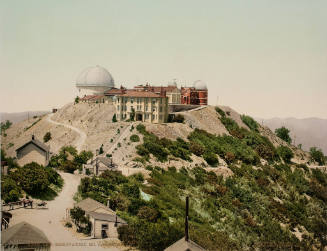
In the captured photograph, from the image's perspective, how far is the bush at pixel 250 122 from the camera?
105431 mm

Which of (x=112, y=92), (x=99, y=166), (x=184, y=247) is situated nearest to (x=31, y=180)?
(x=99, y=166)

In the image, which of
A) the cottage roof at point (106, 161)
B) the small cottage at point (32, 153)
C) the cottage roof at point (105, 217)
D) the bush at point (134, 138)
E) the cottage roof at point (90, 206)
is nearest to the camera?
the cottage roof at point (105, 217)

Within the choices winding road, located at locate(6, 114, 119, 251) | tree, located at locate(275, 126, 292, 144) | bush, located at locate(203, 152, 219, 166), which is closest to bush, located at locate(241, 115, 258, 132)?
tree, located at locate(275, 126, 292, 144)

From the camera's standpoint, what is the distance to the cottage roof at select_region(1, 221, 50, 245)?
23.6m

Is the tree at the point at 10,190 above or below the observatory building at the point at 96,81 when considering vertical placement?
below

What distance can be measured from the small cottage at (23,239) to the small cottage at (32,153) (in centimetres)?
2804

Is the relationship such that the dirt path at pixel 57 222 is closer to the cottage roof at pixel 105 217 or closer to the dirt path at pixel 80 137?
the cottage roof at pixel 105 217

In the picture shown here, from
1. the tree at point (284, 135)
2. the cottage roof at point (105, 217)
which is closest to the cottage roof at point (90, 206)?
the cottage roof at point (105, 217)

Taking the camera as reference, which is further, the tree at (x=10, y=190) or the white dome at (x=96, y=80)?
the white dome at (x=96, y=80)

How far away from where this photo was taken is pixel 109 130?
78000mm

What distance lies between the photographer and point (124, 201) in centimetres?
4081

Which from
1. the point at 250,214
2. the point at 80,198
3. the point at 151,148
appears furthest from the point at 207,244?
the point at 151,148

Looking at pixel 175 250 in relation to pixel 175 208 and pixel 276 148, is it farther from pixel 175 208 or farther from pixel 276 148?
pixel 276 148

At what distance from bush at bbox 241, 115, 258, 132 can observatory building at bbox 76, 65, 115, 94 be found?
35.9m
